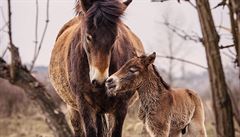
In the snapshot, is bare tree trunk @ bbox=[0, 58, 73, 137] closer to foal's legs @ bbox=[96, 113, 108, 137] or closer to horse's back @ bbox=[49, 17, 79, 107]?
horse's back @ bbox=[49, 17, 79, 107]

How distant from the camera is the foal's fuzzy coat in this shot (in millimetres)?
3797

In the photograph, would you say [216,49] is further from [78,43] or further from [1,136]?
[1,136]

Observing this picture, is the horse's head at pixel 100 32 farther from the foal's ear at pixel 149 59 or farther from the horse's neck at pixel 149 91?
the horse's neck at pixel 149 91

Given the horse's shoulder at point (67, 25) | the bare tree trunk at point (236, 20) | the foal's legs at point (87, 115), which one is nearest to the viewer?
the bare tree trunk at point (236, 20)

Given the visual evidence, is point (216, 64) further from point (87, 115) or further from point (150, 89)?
point (150, 89)

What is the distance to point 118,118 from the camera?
410cm

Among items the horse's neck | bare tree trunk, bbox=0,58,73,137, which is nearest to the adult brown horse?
the horse's neck

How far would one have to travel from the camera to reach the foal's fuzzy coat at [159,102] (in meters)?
3.80

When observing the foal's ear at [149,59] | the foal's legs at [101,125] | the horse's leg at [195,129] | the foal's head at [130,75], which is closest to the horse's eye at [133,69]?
the foal's head at [130,75]

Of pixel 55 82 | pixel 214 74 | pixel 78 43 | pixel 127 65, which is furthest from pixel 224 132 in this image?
pixel 55 82

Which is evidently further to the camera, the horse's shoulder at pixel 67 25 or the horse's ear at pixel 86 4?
the horse's shoulder at pixel 67 25

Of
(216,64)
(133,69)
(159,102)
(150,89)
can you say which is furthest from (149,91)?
(216,64)

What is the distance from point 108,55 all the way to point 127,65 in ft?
1.13

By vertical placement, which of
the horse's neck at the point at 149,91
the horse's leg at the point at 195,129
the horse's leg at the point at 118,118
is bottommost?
the horse's leg at the point at 195,129
